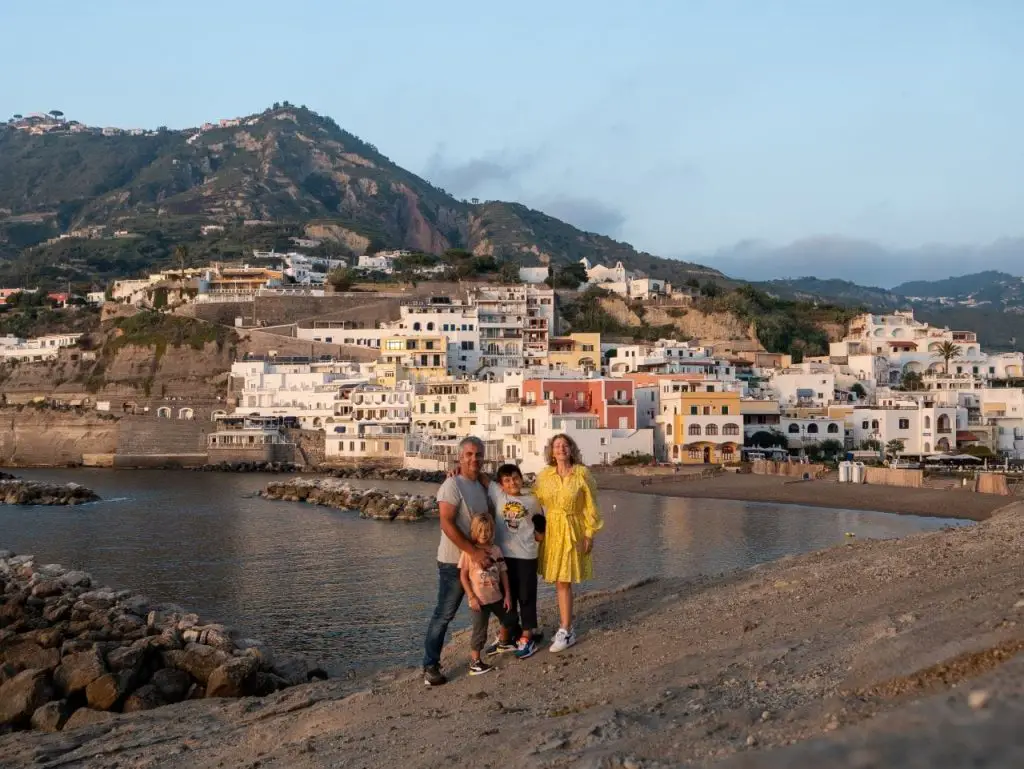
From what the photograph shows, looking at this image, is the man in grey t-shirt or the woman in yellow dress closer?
the man in grey t-shirt

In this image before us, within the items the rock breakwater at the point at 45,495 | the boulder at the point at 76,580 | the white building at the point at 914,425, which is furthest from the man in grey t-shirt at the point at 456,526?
the white building at the point at 914,425

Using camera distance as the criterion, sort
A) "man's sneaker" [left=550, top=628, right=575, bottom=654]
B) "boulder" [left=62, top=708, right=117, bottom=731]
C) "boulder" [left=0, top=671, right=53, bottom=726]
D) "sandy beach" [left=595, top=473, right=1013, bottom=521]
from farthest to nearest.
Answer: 1. "sandy beach" [left=595, top=473, right=1013, bottom=521]
2. "boulder" [left=0, top=671, right=53, bottom=726]
3. "boulder" [left=62, top=708, right=117, bottom=731]
4. "man's sneaker" [left=550, top=628, right=575, bottom=654]

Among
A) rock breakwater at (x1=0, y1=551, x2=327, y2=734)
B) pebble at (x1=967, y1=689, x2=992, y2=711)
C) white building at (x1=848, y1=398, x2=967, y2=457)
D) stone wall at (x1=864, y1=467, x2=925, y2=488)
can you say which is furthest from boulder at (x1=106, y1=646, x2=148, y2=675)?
white building at (x1=848, y1=398, x2=967, y2=457)

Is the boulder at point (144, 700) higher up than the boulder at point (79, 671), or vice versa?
the boulder at point (79, 671)

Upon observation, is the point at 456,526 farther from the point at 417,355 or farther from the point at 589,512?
the point at 417,355

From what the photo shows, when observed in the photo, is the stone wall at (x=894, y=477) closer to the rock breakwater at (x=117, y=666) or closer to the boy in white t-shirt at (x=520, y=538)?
the rock breakwater at (x=117, y=666)

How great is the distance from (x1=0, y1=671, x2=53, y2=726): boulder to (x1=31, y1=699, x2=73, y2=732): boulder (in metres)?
0.20

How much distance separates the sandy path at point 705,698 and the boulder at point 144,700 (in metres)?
0.62

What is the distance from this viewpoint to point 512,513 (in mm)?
8414

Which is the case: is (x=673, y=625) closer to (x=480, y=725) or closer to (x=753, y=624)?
(x=753, y=624)

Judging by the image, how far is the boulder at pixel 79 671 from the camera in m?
11.8

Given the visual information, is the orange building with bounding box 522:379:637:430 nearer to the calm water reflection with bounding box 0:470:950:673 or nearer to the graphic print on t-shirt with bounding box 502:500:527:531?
the calm water reflection with bounding box 0:470:950:673

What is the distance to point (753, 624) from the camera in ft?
29.7

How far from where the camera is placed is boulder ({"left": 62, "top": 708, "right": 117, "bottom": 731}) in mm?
10745
